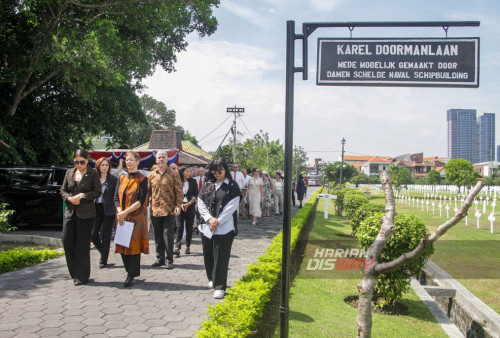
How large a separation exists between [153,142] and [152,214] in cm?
2055

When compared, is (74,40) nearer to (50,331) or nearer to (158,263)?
(158,263)

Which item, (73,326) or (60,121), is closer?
(73,326)

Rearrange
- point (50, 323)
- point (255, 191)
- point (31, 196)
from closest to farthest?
1. point (50, 323)
2. point (31, 196)
3. point (255, 191)

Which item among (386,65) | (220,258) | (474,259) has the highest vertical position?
(386,65)

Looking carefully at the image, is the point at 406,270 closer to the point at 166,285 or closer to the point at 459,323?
the point at 459,323

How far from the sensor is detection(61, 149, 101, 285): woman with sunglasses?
5672 millimetres

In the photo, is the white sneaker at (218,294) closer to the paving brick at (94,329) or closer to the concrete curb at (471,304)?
the paving brick at (94,329)

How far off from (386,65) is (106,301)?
13.7 ft

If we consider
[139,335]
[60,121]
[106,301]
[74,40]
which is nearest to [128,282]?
[106,301]

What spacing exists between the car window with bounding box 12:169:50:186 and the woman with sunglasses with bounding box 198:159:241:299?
25.5 feet

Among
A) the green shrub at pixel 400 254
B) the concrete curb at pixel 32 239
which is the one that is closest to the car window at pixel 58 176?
the concrete curb at pixel 32 239

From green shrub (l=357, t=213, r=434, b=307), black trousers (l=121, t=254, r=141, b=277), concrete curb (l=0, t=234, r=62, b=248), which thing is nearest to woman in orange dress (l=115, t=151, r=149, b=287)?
black trousers (l=121, t=254, r=141, b=277)

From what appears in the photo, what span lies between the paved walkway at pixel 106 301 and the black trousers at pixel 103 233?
0.29 meters

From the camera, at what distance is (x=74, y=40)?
12.1 meters
